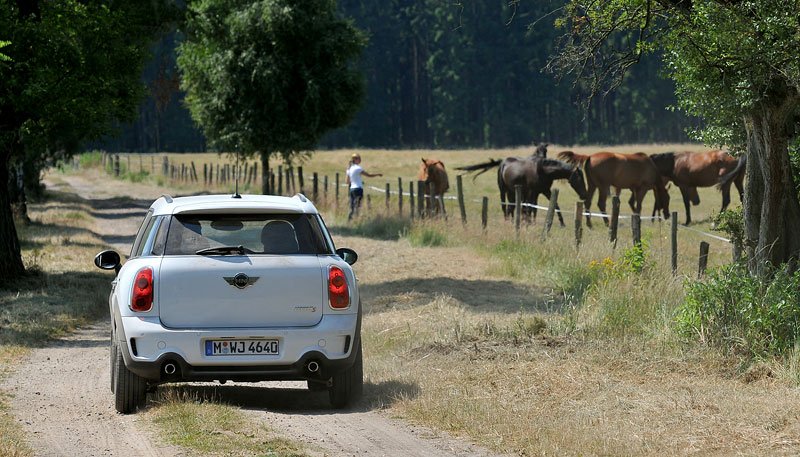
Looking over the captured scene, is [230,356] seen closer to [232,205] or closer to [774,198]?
[232,205]

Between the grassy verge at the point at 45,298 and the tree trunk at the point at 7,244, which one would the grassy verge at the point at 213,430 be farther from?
the tree trunk at the point at 7,244

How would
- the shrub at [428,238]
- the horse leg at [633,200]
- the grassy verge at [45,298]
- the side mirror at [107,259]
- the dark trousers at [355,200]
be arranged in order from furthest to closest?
the horse leg at [633,200] → the dark trousers at [355,200] → the shrub at [428,238] → the grassy verge at [45,298] → the side mirror at [107,259]

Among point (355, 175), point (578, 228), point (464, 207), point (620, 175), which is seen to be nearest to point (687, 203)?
point (620, 175)

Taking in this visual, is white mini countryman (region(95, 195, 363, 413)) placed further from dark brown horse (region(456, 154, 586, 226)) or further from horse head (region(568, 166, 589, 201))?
horse head (region(568, 166, 589, 201))

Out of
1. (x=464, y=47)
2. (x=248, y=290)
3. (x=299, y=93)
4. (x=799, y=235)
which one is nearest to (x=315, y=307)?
(x=248, y=290)

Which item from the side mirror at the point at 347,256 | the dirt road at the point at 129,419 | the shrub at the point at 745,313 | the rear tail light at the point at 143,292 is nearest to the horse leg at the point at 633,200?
the shrub at the point at 745,313

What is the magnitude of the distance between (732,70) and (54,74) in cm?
1011

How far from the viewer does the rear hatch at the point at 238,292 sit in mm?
9000

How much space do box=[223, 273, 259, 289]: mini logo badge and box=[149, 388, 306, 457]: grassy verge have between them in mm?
924

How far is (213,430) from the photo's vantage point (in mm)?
8273

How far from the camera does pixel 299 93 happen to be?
33719 mm

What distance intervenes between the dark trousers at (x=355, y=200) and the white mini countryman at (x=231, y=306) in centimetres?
2047

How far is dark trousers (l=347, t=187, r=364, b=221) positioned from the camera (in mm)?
29969

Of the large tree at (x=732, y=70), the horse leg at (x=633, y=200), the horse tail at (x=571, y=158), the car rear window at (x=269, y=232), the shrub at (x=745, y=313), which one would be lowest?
the horse leg at (x=633, y=200)
